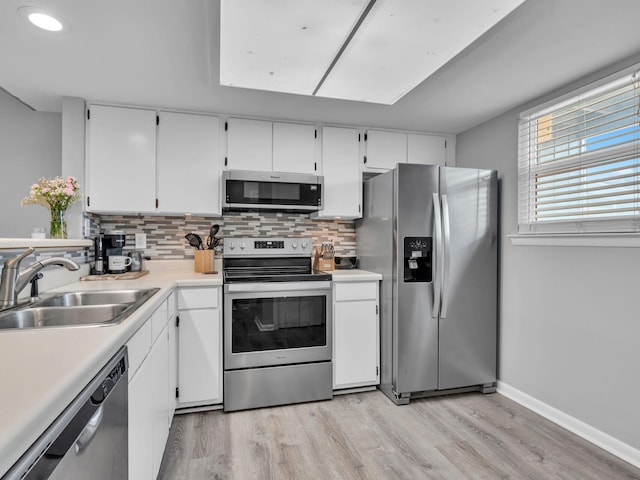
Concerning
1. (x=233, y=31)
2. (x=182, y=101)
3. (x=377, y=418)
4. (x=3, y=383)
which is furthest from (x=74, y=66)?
(x=377, y=418)

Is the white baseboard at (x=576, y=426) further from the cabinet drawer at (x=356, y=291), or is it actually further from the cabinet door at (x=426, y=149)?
the cabinet door at (x=426, y=149)

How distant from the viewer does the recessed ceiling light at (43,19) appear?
1.62 meters

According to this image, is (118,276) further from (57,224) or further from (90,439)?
(90,439)

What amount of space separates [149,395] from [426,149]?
2.92 metres

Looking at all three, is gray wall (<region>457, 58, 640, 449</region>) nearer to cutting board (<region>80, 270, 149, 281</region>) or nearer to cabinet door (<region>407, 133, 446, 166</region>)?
cabinet door (<region>407, 133, 446, 166</region>)

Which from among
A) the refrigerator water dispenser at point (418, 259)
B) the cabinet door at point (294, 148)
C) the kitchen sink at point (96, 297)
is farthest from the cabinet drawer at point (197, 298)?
the refrigerator water dispenser at point (418, 259)

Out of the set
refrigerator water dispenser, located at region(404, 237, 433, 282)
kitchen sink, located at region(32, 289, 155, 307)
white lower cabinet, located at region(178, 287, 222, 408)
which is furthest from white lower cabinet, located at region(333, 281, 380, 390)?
kitchen sink, located at region(32, 289, 155, 307)

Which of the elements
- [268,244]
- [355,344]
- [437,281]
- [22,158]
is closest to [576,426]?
[437,281]

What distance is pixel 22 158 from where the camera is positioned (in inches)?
112

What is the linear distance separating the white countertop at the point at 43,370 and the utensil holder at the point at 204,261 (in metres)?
1.44

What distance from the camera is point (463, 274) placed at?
2750mm

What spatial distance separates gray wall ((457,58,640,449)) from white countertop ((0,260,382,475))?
245cm

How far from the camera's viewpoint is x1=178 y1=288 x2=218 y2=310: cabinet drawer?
8.01 ft

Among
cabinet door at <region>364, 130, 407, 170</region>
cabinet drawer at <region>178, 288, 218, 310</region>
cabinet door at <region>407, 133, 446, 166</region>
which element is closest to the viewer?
cabinet drawer at <region>178, 288, 218, 310</region>
